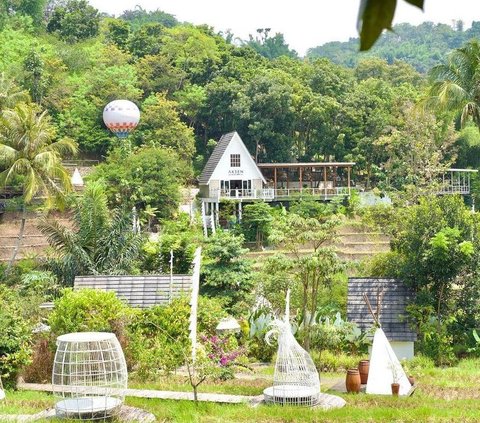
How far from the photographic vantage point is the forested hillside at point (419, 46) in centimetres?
13212

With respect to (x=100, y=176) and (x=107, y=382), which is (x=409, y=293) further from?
(x=100, y=176)

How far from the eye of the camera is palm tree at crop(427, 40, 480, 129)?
20234 millimetres

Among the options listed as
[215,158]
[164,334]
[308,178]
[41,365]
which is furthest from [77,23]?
[41,365]

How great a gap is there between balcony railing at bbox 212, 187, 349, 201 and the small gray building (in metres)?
16.4

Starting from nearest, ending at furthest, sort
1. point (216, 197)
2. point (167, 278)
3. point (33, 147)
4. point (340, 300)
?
point (167, 278) < point (340, 300) < point (33, 147) < point (216, 197)

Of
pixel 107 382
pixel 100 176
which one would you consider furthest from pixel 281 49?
pixel 107 382

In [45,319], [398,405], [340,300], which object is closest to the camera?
[398,405]

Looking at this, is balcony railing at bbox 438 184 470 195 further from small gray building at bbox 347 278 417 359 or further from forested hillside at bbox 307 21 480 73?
forested hillside at bbox 307 21 480 73

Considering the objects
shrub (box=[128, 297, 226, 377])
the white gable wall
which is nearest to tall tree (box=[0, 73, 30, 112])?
the white gable wall

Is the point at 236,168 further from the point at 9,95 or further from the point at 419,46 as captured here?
the point at 419,46

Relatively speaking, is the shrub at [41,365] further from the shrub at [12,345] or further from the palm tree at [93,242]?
the palm tree at [93,242]

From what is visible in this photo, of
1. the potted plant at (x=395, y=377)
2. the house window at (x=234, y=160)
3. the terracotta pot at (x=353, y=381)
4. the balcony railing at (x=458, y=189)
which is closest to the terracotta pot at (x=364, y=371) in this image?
the terracotta pot at (x=353, y=381)

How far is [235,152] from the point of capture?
121 feet

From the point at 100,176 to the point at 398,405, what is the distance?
76.6ft
